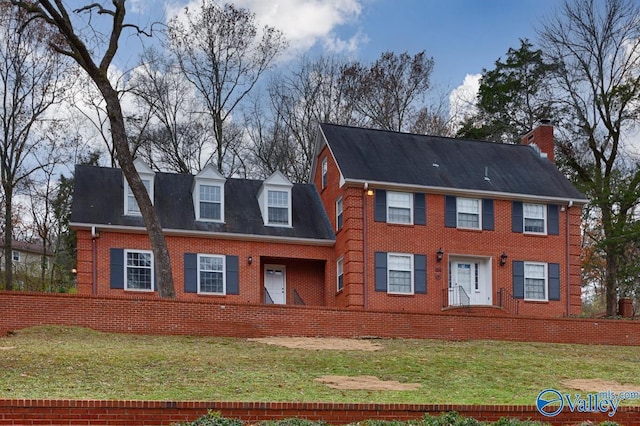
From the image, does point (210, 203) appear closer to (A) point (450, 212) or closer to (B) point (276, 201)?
(B) point (276, 201)

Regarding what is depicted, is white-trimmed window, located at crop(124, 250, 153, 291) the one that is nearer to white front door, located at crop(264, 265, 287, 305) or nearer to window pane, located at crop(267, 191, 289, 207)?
white front door, located at crop(264, 265, 287, 305)

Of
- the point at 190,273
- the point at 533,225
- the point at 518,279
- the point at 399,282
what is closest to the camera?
the point at 190,273

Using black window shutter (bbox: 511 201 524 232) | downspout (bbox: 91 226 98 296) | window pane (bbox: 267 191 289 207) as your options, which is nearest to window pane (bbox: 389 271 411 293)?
black window shutter (bbox: 511 201 524 232)

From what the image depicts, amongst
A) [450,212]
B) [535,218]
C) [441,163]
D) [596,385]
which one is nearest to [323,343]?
[596,385]

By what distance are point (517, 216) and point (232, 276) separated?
10.2 metres

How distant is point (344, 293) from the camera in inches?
1022

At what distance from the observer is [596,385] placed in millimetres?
15180

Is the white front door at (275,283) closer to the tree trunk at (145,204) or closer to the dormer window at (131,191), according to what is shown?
the dormer window at (131,191)

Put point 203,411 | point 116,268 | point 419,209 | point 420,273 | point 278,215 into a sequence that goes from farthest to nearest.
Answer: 1. point 278,215
2. point 419,209
3. point 420,273
4. point 116,268
5. point 203,411

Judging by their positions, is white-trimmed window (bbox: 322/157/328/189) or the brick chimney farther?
the brick chimney

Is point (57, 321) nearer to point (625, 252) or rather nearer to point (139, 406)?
point (139, 406)

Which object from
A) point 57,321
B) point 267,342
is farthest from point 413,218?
point 57,321

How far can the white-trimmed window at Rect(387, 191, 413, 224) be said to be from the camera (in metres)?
26.5

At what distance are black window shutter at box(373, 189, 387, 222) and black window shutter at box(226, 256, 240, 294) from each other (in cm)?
486
